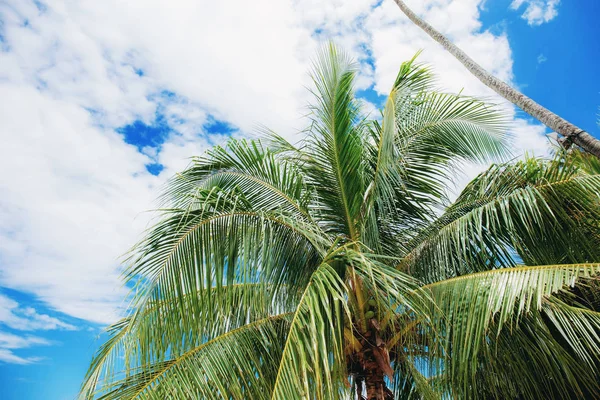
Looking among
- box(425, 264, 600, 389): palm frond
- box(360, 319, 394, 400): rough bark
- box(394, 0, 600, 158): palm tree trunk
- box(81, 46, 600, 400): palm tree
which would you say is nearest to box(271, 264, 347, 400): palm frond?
box(81, 46, 600, 400): palm tree

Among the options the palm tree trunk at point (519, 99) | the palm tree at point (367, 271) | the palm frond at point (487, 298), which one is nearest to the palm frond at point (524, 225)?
the palm tree at point (367, 271)

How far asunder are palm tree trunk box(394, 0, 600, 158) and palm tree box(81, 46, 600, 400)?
1.70 feet

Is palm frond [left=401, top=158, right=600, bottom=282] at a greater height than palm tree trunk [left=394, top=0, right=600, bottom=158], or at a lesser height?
lesser

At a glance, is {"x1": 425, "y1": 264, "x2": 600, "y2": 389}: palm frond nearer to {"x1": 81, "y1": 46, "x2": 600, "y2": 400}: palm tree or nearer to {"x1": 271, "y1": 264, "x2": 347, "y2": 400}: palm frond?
{"x1": 81, "y1": 46, "x2": 600, "y2": 400}: palm tree

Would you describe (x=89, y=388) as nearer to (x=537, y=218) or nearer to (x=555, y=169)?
Answer: (x=537, y=218)

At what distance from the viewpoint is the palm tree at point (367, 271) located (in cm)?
378

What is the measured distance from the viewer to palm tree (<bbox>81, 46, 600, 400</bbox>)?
378 cm

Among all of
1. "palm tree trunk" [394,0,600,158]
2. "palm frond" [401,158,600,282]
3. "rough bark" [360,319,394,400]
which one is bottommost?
"rough bark" [360,319,394,400]

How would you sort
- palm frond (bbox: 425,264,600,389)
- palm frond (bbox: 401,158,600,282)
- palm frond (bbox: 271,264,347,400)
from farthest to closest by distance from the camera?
palm frond (bbox: 401,158,600,282) < palm frond (bbox: 425,264,600,389) < palm frond (bbox: 271,264,347,400)

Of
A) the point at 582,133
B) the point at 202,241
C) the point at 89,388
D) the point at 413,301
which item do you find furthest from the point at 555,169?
the point at 89,388

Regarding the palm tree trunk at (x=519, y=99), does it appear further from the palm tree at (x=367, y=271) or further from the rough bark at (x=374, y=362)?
the rough bark at (x=374, y=362)

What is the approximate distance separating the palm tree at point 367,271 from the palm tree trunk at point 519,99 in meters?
0.52

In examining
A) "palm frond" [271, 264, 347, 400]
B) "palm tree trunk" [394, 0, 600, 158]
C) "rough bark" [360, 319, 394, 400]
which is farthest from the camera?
"rough bark" [360, 319, 394, 400]

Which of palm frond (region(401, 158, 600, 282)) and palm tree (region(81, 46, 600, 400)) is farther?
palm frond (region(401, 158, 600, 282))
